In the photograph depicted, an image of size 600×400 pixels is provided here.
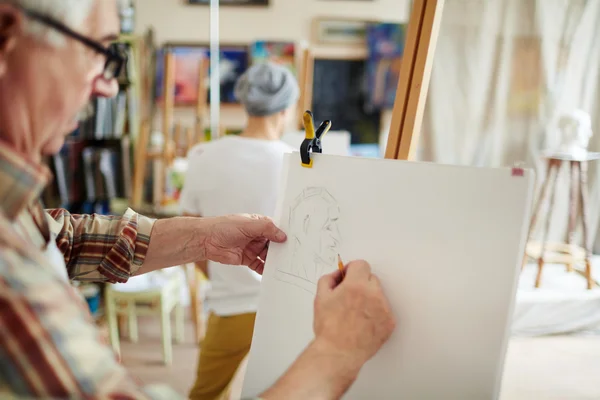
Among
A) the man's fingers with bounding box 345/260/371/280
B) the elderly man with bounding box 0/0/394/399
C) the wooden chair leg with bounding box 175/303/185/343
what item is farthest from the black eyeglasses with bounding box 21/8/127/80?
the wooden chair leg with bounding box 175/303/185/343

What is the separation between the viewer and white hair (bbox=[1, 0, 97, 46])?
55 cm

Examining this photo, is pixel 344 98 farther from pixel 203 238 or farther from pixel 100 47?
pixel 100 47

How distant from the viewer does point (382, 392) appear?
2.78 ft

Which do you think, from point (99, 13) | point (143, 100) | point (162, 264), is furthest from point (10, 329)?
point (143, 100)

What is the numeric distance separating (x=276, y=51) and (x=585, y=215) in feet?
9.03

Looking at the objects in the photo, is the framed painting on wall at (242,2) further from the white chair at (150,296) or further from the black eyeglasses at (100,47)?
the black eyeglasses at (100,47)

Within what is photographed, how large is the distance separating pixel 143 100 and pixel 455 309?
11.4ft

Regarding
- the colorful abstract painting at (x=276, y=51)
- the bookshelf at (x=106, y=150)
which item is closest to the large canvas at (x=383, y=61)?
the colorful abstract painting at (x=276, y=51)

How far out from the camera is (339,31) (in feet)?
12.1

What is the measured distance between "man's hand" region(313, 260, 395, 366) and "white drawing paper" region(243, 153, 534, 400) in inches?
3.1

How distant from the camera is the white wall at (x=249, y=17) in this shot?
3695 mm

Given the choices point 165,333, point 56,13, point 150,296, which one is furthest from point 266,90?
point 165,333

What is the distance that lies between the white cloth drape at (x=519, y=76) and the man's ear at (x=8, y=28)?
1174 millimetres

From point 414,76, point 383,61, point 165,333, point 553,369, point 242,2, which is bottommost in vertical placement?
point 165,333
